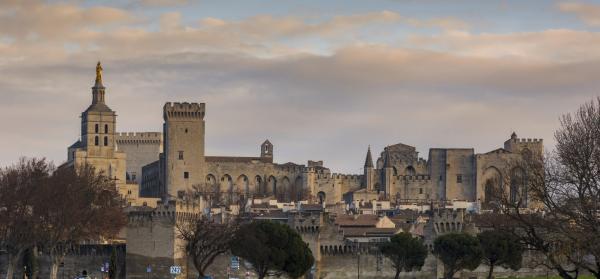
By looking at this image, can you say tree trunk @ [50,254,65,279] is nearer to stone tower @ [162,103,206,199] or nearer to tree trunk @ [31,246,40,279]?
tree trunk @ [31,246,40,279]

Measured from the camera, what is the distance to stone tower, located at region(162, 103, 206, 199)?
181125mm

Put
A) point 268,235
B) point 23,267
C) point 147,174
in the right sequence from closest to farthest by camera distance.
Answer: point 268,235, point 23,267, point 147,174

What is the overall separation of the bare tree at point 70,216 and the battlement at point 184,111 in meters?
57.1

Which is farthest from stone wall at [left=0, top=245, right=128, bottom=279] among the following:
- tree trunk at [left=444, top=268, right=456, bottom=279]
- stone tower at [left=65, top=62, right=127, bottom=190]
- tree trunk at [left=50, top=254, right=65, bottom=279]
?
stone tower at [left=65, top=62, right=127, bottom=190]

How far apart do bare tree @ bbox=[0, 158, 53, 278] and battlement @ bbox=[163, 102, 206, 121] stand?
179ft

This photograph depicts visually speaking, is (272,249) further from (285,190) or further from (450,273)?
(285,190)

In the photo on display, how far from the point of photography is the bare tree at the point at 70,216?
114375 millimetres

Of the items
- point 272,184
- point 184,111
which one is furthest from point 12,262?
point 272,184

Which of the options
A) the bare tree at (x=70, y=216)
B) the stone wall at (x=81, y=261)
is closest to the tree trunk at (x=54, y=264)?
the bare tree at (x=70, y=216)

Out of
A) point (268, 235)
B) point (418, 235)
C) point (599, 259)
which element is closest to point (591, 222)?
point (599, 259)

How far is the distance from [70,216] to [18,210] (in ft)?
15.4

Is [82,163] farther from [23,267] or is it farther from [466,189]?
[23,267]

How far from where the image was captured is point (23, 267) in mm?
116938

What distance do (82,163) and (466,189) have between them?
137 feet
